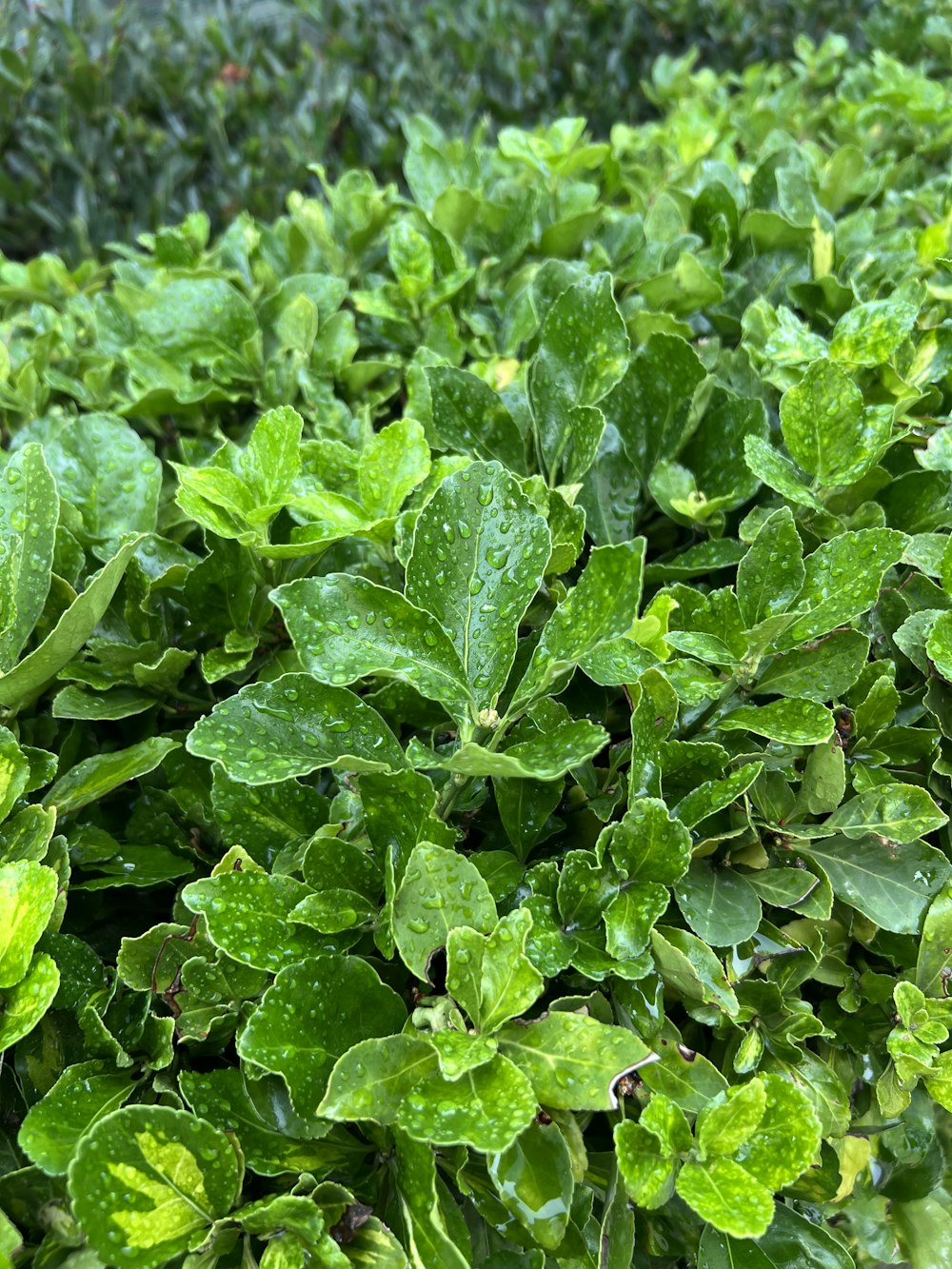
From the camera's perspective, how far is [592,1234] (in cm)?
90

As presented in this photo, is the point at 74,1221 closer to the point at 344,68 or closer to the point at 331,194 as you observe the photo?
the point at 331,194

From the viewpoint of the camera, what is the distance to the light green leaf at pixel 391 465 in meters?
1.08

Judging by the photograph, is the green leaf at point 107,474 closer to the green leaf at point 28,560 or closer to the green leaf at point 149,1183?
the green leaf at point 28,560

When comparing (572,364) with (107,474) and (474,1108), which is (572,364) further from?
(474,1108)

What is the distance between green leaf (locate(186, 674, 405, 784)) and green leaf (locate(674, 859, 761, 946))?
33 centimetres

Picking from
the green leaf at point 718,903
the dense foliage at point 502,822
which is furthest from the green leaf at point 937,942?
the green leaf at point 718,903

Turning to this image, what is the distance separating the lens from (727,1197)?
2.62 ft

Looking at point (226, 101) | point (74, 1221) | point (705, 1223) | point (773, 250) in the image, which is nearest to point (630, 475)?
point (773, 250)

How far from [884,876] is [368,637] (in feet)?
2.08

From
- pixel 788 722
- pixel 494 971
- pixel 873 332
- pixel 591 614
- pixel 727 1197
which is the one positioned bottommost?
pixel 727 1197

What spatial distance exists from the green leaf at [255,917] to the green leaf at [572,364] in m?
0.63

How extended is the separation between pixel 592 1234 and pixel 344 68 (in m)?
4.92

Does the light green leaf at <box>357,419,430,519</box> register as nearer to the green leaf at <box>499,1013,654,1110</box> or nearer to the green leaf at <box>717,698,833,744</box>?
the green leaf at <box>717,698,833,744</box>

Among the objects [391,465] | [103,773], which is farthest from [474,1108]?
[391,465]
